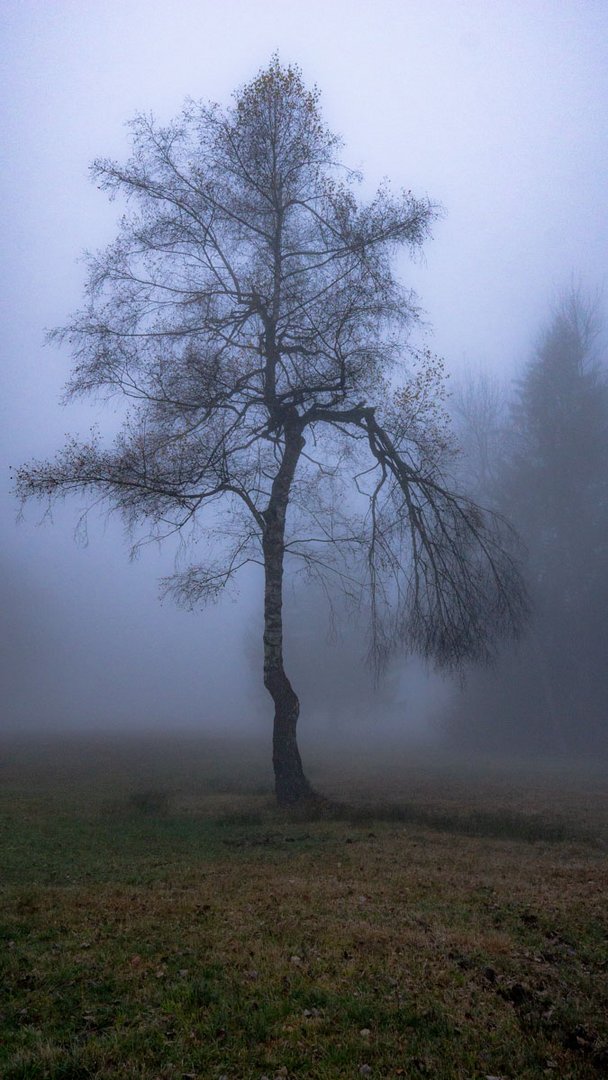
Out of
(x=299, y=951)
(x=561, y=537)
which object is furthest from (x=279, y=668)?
(x=561, y=537)

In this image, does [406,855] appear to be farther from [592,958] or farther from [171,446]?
[171,446]

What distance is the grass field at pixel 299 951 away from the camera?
427 centimetres

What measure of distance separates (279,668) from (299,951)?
9274 millimetres

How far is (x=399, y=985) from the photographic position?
16.5ft

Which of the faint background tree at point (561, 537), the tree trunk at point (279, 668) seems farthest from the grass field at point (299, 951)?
the faint background tree at point (561, 537)

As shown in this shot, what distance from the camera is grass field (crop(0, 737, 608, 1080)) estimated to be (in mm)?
4266

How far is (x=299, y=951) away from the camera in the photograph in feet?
18.5

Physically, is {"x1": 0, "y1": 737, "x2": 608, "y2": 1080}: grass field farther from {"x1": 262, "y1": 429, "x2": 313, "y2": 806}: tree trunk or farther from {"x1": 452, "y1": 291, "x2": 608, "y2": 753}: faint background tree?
{"x1": 452, "y1": 291, "x2": 608, "y2": 753}: faint background tree

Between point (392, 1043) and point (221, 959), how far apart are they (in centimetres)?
160

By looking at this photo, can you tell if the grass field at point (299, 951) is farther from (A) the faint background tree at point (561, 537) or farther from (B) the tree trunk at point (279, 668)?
(A) the faint background tree at point (561, 537)

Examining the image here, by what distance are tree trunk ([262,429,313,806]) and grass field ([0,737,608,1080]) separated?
7.75 feet

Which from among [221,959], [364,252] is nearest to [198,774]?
[364,252]

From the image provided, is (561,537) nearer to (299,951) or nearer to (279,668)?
(279,668)

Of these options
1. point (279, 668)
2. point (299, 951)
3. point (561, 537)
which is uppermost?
point (561, 537)
